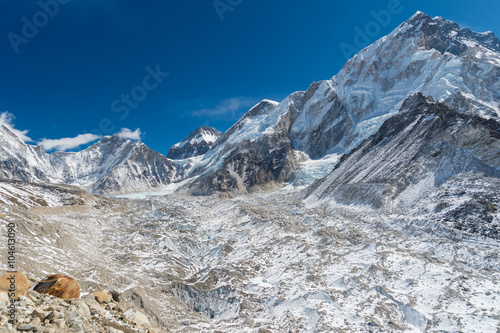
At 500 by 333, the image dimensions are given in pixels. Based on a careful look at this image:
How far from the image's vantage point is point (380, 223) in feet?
152

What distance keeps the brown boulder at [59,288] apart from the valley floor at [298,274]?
11.9 metres

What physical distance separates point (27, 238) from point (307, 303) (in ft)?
97.8

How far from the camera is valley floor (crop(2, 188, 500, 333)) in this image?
22.7 metres

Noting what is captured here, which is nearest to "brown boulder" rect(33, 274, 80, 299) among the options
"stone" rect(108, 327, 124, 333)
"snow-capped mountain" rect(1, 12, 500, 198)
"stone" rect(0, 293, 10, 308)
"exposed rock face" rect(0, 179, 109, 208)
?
"stone" rect(0, 293, 10, 308)

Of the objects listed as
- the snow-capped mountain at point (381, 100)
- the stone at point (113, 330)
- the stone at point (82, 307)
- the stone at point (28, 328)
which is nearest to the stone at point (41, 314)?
the stone at point (28, 328)

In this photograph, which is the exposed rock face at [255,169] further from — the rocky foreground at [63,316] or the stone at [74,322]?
the stone at [74,322]

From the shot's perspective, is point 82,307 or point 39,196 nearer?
point 82,307

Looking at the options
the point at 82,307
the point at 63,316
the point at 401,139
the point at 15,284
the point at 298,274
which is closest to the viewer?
the point at 63,316

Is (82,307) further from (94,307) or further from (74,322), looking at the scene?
(74,322)

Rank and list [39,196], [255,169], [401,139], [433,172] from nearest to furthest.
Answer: [433,172] → [39,196] → [401,139] → [255,169]

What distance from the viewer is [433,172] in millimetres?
52938

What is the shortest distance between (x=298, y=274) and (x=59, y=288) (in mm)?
24755

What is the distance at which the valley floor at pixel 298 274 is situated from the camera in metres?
22.7

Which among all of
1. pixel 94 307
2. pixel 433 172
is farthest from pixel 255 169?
pixel 94 307
